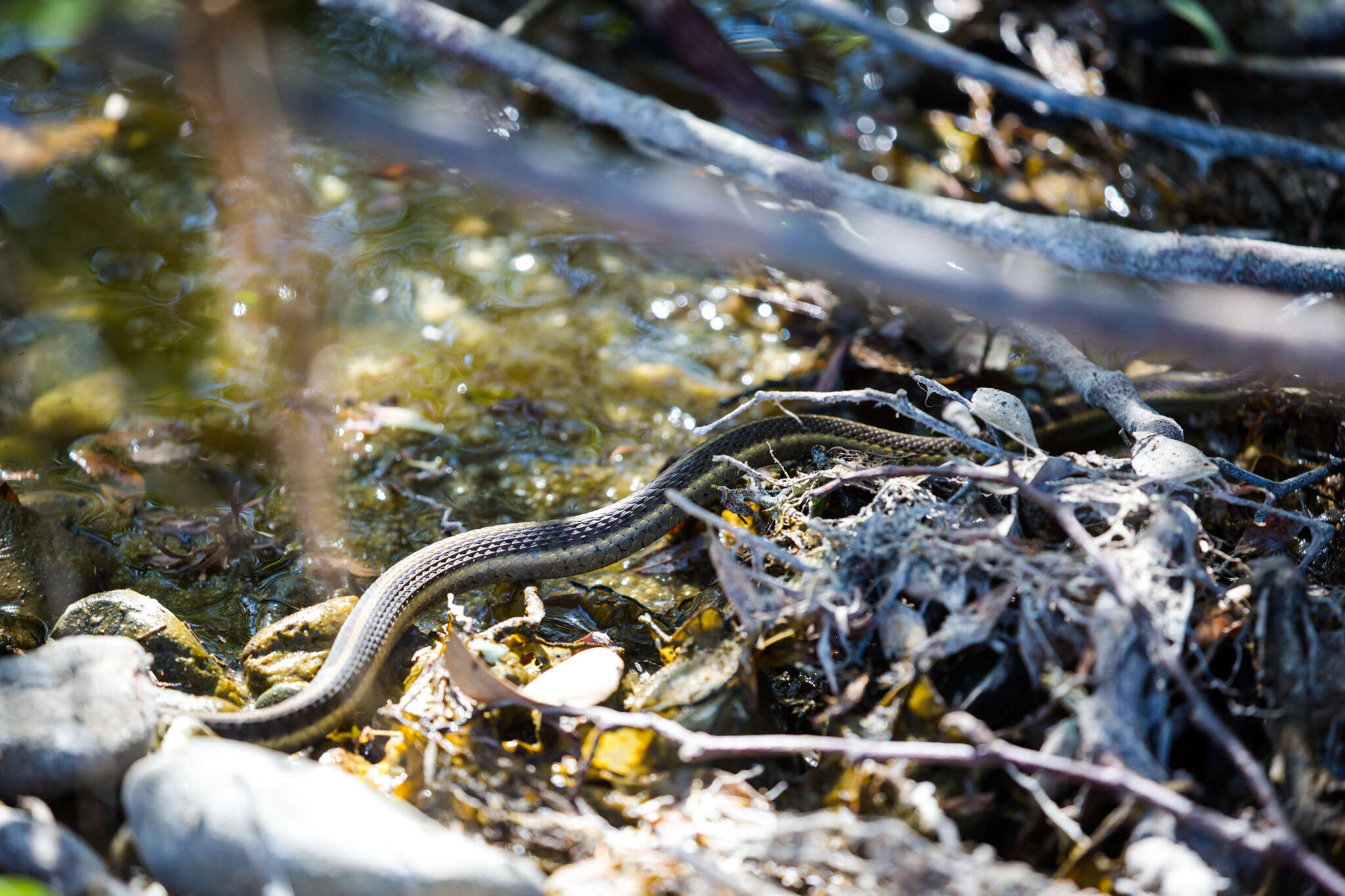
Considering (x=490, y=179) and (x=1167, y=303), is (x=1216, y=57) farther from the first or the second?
(x=490, y=179)

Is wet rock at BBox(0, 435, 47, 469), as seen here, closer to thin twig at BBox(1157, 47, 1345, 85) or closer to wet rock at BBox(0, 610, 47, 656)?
wet rock at BBox(0, 610, 47, 656)

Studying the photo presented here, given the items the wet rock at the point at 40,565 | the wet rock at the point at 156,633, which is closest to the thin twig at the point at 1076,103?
the wet rock at the point at 156,633

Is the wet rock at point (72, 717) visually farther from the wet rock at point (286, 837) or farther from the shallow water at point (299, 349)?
the shallow water at point (299, 349)

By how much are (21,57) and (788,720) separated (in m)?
7.39

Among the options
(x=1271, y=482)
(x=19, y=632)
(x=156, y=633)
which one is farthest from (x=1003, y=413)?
(x=19, y=632)

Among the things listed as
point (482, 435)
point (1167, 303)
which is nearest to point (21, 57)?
point (482, 435)

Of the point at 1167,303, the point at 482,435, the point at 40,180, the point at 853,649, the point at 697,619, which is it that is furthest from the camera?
the point at 40,180

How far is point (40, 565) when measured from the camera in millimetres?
3994

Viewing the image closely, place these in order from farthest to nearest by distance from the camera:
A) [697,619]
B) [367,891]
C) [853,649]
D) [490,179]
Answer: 1. [697,619]
2. [853,649]
3. [367,891]
4. [490,179]

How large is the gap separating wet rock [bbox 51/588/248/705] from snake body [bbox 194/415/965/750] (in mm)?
343

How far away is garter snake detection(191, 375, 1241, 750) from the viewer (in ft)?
10.7

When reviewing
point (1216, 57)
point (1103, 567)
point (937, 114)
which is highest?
point (1216, 57)

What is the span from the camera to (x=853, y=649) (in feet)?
9.36

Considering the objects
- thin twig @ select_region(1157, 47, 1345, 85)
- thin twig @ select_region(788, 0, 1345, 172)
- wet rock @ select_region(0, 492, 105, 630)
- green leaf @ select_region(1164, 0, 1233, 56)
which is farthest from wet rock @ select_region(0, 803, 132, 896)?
thin twig @ select_region(1157, 47, 1345, 85)
